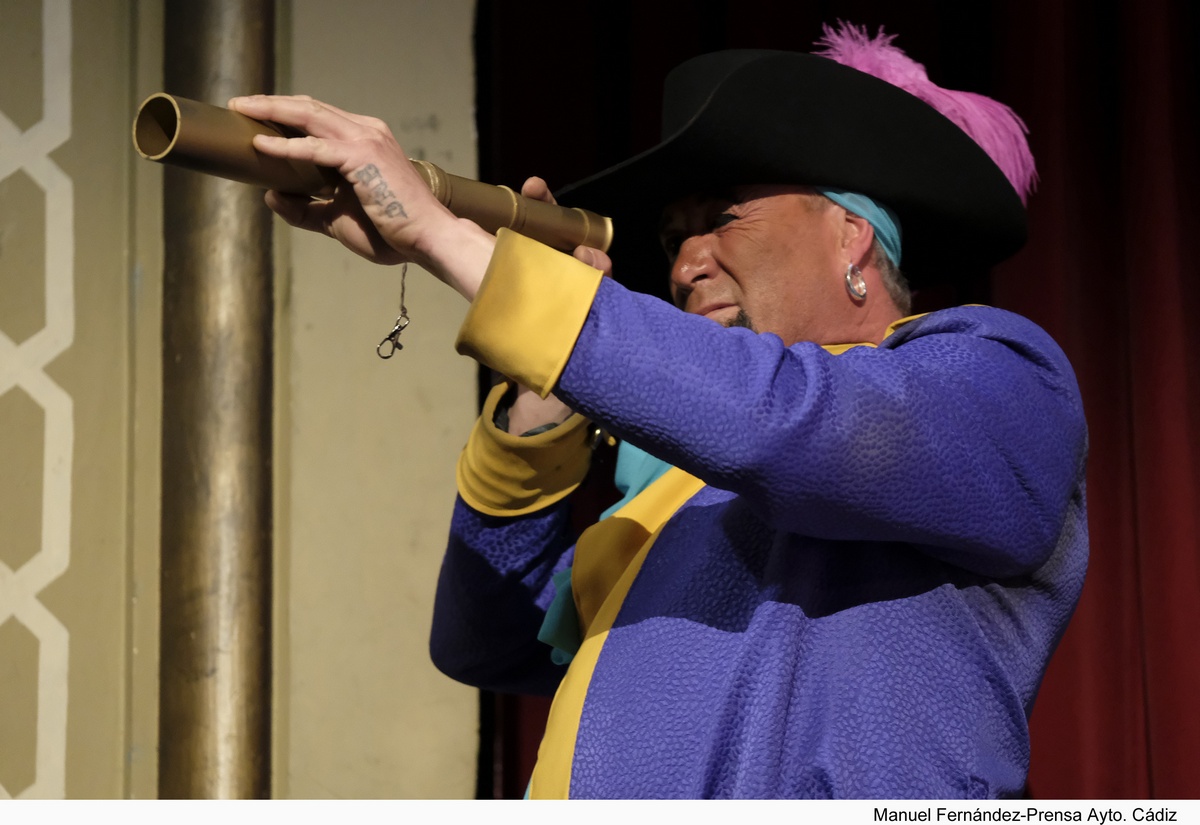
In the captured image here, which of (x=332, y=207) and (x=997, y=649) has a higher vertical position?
(x=332, y=207)

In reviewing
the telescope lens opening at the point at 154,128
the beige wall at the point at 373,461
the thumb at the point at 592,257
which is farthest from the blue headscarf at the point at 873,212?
the beige wall at the point at 373,461

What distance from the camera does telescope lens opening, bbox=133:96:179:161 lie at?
2.73ft

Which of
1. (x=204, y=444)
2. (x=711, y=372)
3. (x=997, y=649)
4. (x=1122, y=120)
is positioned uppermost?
(x=1122, y=120)

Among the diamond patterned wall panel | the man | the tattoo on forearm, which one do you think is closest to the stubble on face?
the man

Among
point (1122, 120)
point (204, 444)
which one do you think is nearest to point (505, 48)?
point (204, 444)

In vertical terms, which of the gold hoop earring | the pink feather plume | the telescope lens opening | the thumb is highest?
the pink feather plume

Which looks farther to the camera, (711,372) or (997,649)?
(997,649)

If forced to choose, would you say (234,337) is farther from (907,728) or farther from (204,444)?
(907,728)

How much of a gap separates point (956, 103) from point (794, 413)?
66cm

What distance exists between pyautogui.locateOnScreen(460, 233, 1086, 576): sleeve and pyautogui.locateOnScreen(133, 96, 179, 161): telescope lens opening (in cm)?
24

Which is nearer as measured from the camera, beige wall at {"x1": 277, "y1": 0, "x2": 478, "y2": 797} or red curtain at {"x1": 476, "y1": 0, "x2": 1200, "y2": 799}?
red curtain at {"x1": 476, "y1": 0, "x2": 1200, "y2": 799}

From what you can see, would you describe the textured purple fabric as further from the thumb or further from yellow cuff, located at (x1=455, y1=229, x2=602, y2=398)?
the thumb
